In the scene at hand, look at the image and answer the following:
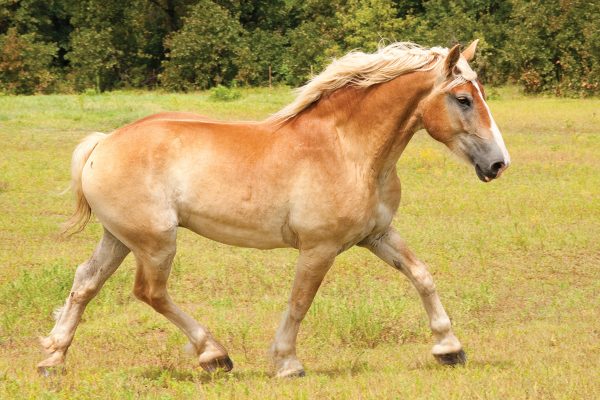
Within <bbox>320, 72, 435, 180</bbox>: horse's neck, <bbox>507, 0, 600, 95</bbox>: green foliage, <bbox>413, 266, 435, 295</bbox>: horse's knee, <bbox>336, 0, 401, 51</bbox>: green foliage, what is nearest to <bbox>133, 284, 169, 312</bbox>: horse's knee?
<bbox>320, 72, 435, 180</bbox>: horse's neck

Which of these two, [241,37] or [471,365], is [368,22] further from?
[471,365]

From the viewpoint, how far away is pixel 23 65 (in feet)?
119

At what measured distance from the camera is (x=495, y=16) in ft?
124

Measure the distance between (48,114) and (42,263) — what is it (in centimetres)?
1432

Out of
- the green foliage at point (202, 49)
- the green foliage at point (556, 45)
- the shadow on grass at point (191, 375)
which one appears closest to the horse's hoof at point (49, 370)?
the shadow on grass at point (191, 375)

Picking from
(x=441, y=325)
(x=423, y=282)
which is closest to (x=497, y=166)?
(x=423, y=282)

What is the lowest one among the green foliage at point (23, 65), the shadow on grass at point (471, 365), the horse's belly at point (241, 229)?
the green foliage at point (23, 65)

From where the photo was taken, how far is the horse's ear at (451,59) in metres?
6.05

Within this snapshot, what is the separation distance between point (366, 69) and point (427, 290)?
4.84 ft

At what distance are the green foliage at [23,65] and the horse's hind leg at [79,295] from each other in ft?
101

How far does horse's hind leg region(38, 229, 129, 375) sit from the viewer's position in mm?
6508

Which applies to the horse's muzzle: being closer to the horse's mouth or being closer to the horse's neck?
the horse's mouth

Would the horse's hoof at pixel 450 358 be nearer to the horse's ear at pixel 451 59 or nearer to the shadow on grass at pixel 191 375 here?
the shadow on grass at pixel 191 375

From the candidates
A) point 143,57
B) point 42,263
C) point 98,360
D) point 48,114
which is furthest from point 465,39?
point 98,360
